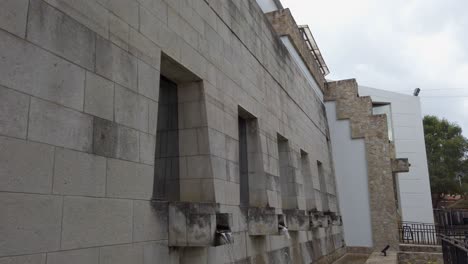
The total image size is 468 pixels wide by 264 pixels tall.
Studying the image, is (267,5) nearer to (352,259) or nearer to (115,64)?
(352,259)

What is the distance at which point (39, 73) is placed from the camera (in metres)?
3.08

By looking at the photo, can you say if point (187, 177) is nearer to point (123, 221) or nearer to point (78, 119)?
point (123, 221)

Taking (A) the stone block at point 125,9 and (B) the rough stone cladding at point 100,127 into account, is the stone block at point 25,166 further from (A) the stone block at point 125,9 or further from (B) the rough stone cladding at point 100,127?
(A) the stone block at point 125,9

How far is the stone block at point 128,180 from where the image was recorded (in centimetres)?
372

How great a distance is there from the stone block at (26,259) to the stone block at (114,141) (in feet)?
3.24

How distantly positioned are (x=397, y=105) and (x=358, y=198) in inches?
743

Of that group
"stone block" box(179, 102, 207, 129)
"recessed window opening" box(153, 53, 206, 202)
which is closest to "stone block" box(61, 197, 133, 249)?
"recessed window opening" box(153, 53, 206, 202)

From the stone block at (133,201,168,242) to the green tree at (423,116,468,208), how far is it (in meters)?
42.1

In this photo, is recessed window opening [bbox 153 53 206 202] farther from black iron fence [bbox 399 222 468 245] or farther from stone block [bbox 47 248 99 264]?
black iron fence [bbox 399 222 468 245]

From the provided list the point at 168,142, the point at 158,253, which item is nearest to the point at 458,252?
the point at 168,142

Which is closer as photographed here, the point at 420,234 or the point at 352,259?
the point at 352,259

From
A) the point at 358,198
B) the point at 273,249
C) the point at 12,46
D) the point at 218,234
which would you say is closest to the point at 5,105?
the point at 12,46

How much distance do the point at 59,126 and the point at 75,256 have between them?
105cm

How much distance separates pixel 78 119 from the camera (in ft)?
11.2
